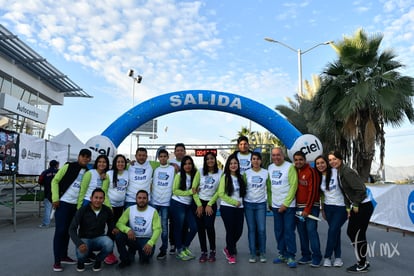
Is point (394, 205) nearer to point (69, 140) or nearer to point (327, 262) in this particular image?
point (327, 262)

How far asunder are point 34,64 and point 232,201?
1999 centimetres

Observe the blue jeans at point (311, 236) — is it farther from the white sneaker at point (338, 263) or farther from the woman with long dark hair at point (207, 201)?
the woman with long dark hair at point (207, 201)

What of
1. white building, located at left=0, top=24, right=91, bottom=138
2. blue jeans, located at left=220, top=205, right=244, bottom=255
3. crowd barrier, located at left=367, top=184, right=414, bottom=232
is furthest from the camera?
white building, located at left=0, top=24, right=91, bottom=138

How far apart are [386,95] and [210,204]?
8697 mm

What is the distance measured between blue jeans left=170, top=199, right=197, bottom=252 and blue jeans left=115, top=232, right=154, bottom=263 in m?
0.56

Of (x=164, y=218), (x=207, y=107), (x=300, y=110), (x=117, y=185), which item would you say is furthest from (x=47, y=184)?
(x=300, y=110)

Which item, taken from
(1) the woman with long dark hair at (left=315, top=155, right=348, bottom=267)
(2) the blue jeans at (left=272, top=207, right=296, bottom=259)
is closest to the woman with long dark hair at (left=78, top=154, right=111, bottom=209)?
(2) the blue jeans at (left=272, top=207, right=296, bottom=259)

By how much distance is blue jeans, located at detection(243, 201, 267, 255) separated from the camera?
5250mm

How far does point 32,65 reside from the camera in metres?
21.4

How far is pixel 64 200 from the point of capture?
5.14 m

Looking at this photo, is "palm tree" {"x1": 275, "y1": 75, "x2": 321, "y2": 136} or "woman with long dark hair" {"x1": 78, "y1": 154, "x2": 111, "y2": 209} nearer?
"woman with long dark hair" {"x1": 78, "y1": 154, "x2": 111, "y2": 209}

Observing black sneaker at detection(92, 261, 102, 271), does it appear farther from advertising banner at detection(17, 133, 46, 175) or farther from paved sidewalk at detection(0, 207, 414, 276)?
advertising banner at detection(17, 133, 46, 175)

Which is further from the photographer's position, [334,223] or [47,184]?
[47,184]

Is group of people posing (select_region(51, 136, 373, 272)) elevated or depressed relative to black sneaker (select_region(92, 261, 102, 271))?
elevated
